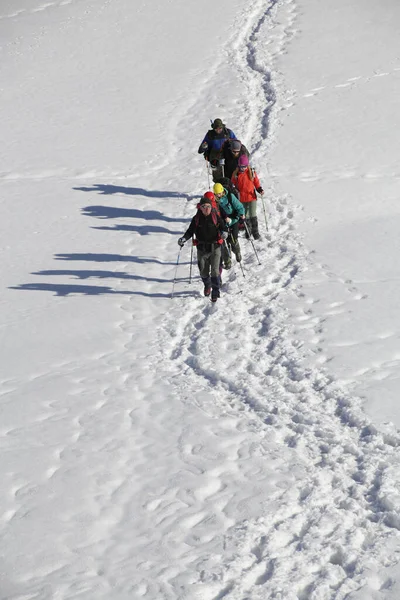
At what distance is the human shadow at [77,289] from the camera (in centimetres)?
1479

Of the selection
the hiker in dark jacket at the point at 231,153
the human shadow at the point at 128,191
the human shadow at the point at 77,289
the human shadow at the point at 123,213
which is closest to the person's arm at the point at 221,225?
the human shadow at the point at 77,289

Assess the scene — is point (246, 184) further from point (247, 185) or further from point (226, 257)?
point (226, 257)

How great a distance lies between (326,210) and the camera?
1781 centimetres

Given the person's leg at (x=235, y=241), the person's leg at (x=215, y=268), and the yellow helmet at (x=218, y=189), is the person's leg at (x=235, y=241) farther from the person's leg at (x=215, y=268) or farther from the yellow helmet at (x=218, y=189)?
the person's leg at (x=215, y=268)

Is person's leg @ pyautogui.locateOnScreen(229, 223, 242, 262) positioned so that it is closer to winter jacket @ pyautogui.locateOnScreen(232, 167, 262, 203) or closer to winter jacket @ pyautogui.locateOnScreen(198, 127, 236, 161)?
winter jacket @ pyautogui.locateOnScreen(232, 167, 262, 203)

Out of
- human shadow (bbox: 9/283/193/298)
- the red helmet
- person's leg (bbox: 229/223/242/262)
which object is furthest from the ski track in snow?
the red helmet

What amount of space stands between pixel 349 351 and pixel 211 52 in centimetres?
2485

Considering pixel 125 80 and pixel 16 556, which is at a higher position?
pixel 125 80

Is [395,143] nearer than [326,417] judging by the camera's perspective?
No

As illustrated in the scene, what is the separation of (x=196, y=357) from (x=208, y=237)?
231 centimetres

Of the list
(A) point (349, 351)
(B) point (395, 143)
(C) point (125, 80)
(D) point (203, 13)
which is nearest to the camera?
(A) point (349, 351)

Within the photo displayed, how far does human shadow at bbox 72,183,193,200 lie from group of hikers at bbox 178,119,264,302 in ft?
9.72

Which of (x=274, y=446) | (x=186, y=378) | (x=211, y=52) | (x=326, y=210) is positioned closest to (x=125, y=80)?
(x=211, y=52)

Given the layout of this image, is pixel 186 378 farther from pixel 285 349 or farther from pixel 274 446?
pixel 274 446
